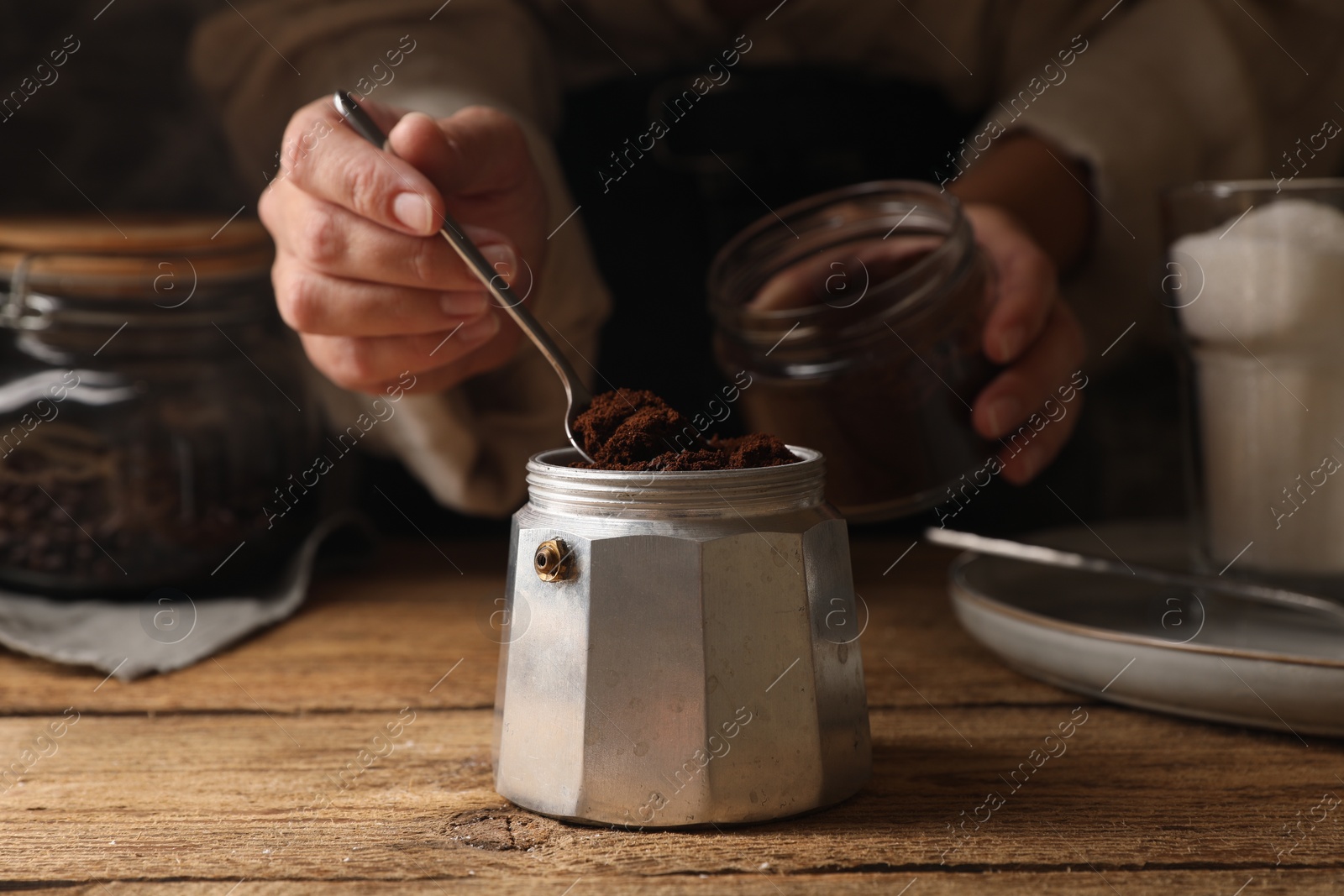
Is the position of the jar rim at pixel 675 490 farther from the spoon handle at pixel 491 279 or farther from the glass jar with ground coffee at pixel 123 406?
the glass jar with ground coffee at pixel 123 406

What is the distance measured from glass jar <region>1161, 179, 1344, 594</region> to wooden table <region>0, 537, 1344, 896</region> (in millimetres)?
140

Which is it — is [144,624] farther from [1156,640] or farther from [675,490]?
[1156,640]

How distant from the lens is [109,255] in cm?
71

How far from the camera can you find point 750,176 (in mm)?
891

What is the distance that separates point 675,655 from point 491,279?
0.63 ft

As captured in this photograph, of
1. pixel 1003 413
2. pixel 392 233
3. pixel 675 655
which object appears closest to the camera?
pixel 675 655

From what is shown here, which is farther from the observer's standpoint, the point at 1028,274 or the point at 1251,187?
the point at 1028,274

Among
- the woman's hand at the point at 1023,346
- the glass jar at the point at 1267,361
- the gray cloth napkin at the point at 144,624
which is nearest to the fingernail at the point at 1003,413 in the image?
the woman's hand at the point at 1023,346

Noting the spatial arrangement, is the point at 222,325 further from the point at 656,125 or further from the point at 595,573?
the point at 595,573

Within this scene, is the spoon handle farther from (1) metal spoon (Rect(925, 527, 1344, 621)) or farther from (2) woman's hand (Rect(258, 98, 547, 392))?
(1) metal spoon (Rect(925, 527, 1344, 621))

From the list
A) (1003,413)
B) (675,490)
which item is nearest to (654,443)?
(675,490)

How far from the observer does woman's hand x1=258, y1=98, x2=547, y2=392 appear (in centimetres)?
52

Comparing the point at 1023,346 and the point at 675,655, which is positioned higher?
the point at 1023,346

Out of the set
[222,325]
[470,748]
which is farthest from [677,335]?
[470,748]
